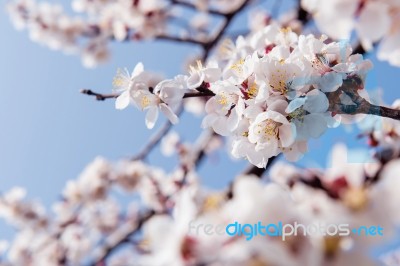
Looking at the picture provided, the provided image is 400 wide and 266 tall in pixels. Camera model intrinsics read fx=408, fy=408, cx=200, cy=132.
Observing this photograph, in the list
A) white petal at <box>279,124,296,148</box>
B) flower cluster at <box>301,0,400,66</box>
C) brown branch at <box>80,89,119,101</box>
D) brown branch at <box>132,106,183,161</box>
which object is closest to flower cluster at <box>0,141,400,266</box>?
flower cluster at <box>301,0,400,66</box>

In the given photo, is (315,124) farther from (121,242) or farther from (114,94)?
(121,242)

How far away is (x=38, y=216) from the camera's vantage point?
495 centimetres

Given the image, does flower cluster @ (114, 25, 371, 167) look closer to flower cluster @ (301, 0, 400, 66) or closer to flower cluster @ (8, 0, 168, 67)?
flower cluster @ (301, 0, 400, 66)

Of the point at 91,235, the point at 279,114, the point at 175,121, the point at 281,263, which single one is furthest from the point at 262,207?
the point at 91,235

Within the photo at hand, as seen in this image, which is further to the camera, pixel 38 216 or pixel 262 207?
pixel 38 216

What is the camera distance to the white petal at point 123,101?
117cm

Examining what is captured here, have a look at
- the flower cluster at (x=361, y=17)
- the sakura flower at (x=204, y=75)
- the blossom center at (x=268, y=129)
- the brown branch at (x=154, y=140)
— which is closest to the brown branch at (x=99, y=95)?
the sakura flower at (x=204, y=75)

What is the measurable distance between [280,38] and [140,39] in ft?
9.44

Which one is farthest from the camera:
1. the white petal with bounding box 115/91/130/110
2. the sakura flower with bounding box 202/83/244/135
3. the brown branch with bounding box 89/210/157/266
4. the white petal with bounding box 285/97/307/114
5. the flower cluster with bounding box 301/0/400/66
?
the brown branch with bounding box 89/210/157/266

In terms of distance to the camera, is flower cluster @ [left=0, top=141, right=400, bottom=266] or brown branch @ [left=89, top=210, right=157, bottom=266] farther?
brown branch @ [left=89, top=210, right=157, bottom=266]

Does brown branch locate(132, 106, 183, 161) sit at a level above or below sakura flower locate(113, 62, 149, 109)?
above

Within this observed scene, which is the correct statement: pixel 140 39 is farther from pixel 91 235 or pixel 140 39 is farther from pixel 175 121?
pixel 175 121

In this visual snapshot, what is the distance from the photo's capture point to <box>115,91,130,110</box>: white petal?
3.85 feet

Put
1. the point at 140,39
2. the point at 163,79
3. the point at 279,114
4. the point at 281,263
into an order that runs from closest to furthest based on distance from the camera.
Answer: the point at 281,263, the point at 279,114, the point at 163,79, the point at 140,39
